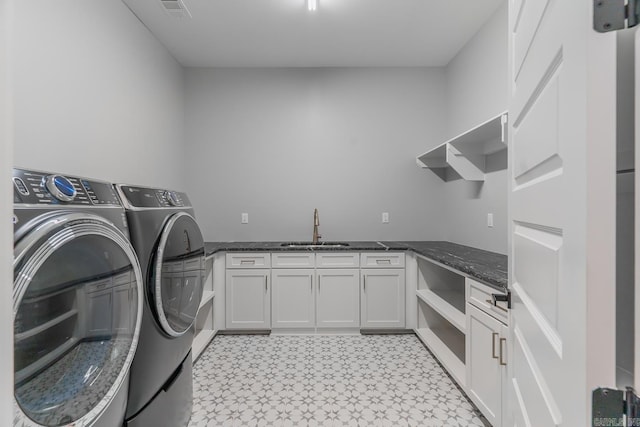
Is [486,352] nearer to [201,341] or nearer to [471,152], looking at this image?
[471,152]

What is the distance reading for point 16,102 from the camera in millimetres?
1365

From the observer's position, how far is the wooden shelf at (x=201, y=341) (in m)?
2.37

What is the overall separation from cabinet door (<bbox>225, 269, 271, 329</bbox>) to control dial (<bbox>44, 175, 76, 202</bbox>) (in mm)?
2033

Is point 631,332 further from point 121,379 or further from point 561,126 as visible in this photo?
point 121,379

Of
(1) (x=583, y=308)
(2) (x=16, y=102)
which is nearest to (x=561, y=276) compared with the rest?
(1) (x=583, y=308)

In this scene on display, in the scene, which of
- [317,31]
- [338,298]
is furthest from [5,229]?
[317,31]

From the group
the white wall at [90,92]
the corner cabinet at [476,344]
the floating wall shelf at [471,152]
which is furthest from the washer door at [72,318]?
the floating wall shelf at [471,152]

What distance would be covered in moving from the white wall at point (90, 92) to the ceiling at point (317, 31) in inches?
11.8

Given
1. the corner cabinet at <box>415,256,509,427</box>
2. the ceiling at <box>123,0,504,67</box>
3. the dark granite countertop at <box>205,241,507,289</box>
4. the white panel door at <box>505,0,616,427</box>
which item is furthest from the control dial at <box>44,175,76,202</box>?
the ceiling at <box>123,0,504,67</box>

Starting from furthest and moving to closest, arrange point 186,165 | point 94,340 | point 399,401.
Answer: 1. point 186,165
2. point 399,401
3. point 94,340

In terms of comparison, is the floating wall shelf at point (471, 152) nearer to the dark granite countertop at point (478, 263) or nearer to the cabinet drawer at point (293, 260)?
the dark granite countertop at point (478, 263)

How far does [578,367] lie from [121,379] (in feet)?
3.95

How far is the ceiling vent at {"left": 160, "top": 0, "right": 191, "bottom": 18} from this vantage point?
2.05 meters

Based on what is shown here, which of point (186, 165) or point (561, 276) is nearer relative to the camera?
point (561, 276)
